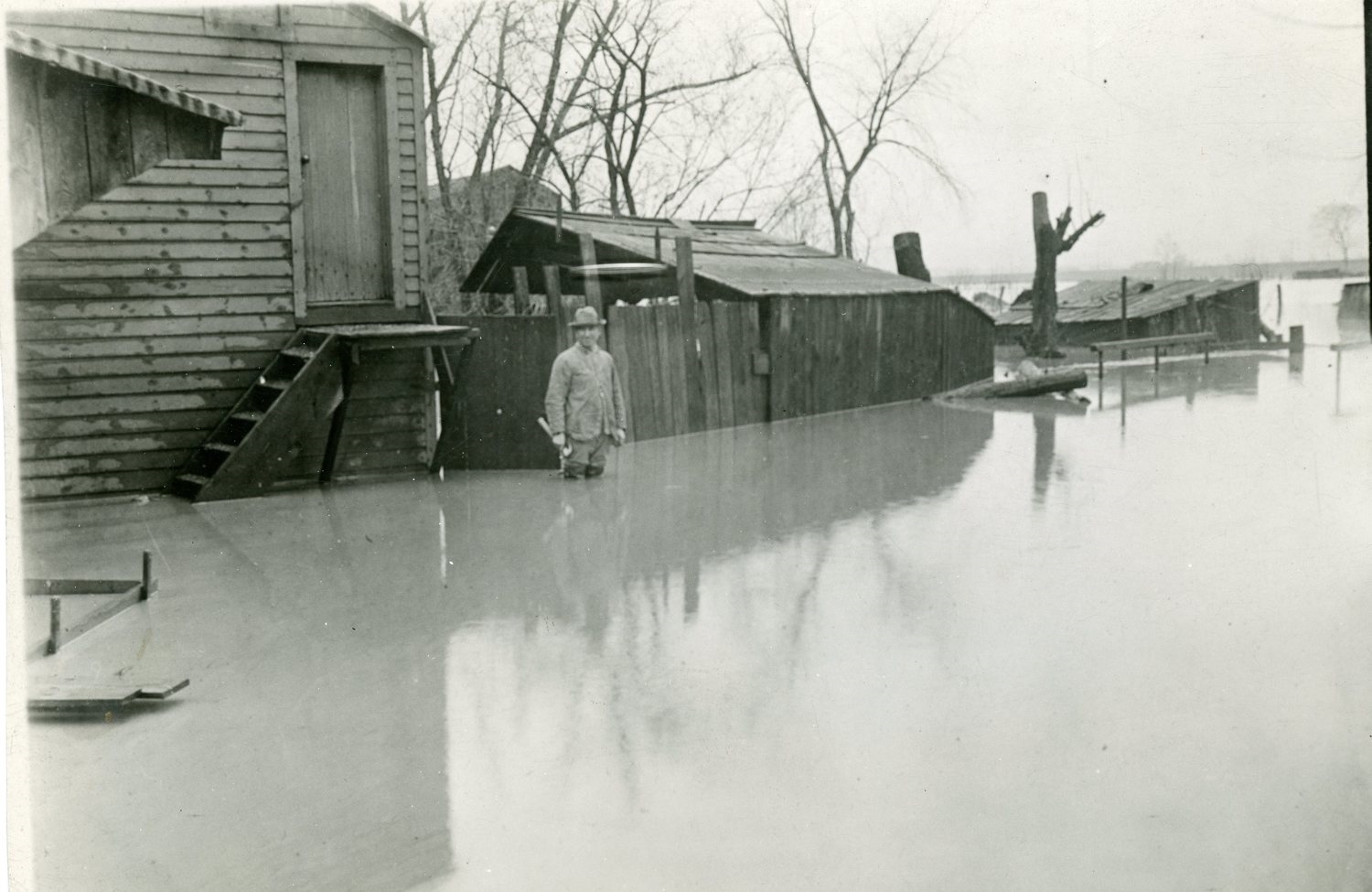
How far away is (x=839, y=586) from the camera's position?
27.5 feet

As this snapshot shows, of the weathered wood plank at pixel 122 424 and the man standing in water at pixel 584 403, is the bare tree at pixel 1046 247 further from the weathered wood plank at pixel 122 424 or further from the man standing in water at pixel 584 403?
the weathered wood plank at pixel 122 424

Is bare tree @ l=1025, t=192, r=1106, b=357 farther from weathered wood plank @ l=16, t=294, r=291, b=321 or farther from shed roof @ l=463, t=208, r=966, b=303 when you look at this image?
weathered wood plank @ l=16, t=294, r=291, b=321

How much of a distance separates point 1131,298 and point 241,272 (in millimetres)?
32669

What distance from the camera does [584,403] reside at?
42.9ft

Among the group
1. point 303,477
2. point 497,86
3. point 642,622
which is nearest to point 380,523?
point 303,477

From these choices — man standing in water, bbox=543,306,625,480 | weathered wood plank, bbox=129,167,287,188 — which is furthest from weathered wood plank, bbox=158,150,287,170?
man standing in water, bbox=543,306,625,480

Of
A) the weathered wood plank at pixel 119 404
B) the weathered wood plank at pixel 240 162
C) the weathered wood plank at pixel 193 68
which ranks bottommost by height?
the weathered wood plank at pixel 119 404

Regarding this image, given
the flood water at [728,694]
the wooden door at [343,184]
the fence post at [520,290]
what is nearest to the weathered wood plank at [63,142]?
the flood water at [728,694]

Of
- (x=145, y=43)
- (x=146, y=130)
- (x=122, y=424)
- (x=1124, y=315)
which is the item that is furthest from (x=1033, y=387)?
(x=146, y=130)

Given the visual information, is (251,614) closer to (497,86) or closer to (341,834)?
(341,834)

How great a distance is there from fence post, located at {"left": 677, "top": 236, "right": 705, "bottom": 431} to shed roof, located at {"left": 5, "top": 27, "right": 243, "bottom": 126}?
1006 centimetres

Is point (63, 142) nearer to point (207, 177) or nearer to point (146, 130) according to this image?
point (146, 130)

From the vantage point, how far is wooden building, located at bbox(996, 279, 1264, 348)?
121ft

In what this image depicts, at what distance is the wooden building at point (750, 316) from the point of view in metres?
17.6
